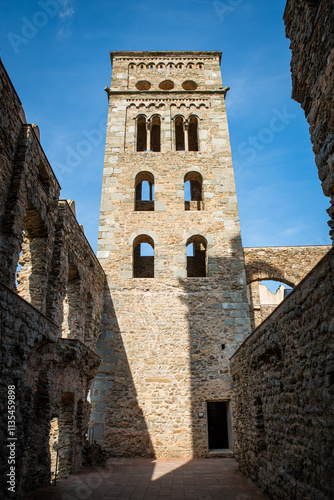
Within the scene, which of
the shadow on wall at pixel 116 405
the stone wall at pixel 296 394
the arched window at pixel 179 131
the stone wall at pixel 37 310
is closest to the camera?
the stone wall at pixel 296 394

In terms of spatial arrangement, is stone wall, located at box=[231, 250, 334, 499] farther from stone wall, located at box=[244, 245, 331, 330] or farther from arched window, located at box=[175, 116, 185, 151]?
arched window, located at box=[175, 116, 185, 151]

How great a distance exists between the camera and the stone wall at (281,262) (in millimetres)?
13758

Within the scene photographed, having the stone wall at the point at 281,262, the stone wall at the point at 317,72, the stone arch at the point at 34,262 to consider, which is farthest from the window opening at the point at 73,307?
the stone wall at the point at 281,262

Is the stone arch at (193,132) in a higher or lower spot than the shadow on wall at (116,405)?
higher

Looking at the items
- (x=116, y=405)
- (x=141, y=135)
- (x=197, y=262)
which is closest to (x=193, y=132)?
(x=141, y=135)

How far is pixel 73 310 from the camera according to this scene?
8.84 m

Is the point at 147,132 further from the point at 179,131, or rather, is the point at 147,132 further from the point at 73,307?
the point at 73,307

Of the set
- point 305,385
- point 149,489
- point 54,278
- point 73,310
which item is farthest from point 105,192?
point 305,385

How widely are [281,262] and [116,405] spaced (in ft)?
25.5

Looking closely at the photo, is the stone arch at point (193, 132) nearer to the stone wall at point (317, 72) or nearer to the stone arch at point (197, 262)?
the stone arch at point (197, 262)

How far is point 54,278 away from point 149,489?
410cm

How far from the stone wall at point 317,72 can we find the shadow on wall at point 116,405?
29.0ft

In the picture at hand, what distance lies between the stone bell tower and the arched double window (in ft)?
0.14

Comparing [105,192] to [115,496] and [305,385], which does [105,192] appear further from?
[305,385]
